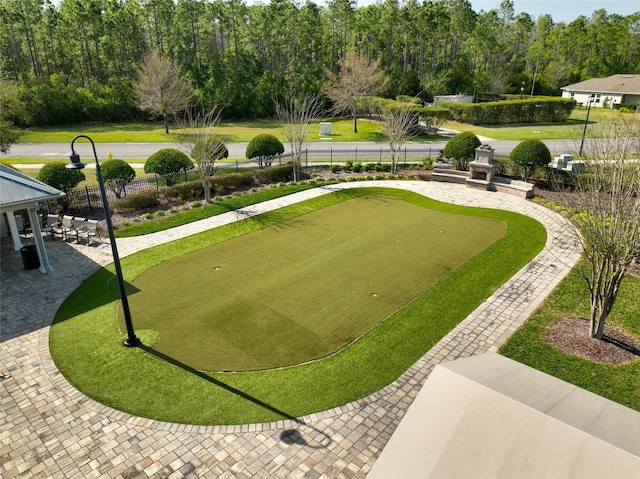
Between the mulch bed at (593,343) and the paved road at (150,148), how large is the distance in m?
23.7

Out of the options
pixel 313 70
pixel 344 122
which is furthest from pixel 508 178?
pixel 313 70

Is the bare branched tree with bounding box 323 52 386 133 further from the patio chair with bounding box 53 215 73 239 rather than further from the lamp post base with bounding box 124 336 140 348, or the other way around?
the lamp post base with bounding box 124 336 140 348

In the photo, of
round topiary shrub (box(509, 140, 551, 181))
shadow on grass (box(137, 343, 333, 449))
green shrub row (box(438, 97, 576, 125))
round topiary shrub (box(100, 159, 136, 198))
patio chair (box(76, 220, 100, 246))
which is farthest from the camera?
green shrub row (box(438, 97, 576, 125))

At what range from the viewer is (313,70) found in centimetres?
6216

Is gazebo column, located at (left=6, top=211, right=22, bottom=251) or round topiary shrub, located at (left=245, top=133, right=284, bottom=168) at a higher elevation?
round topiary shrub, located at (left=245, top=133, right=284, bottom=168)

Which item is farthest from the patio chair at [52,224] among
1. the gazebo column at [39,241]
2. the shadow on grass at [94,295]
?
the shadow on grass at [94,295]

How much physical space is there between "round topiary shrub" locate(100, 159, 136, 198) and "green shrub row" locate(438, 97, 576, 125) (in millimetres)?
36325

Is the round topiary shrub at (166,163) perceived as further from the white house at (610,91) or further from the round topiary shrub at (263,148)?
the white house at (610,91)

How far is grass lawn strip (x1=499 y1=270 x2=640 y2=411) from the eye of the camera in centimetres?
967

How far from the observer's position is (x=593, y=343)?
11172mm

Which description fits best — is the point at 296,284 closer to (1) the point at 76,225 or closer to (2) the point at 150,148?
(1) the point at 76,225

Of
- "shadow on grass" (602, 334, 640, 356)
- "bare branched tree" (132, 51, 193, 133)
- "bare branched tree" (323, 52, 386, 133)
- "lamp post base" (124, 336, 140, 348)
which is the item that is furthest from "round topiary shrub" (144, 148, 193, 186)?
"bare branched tree" (323, 52, 386, 133)

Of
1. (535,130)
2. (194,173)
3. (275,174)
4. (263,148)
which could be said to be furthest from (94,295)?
(535,130)

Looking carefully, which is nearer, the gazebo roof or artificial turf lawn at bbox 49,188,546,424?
artificial turf lawn at bbox 49,188,546,424
